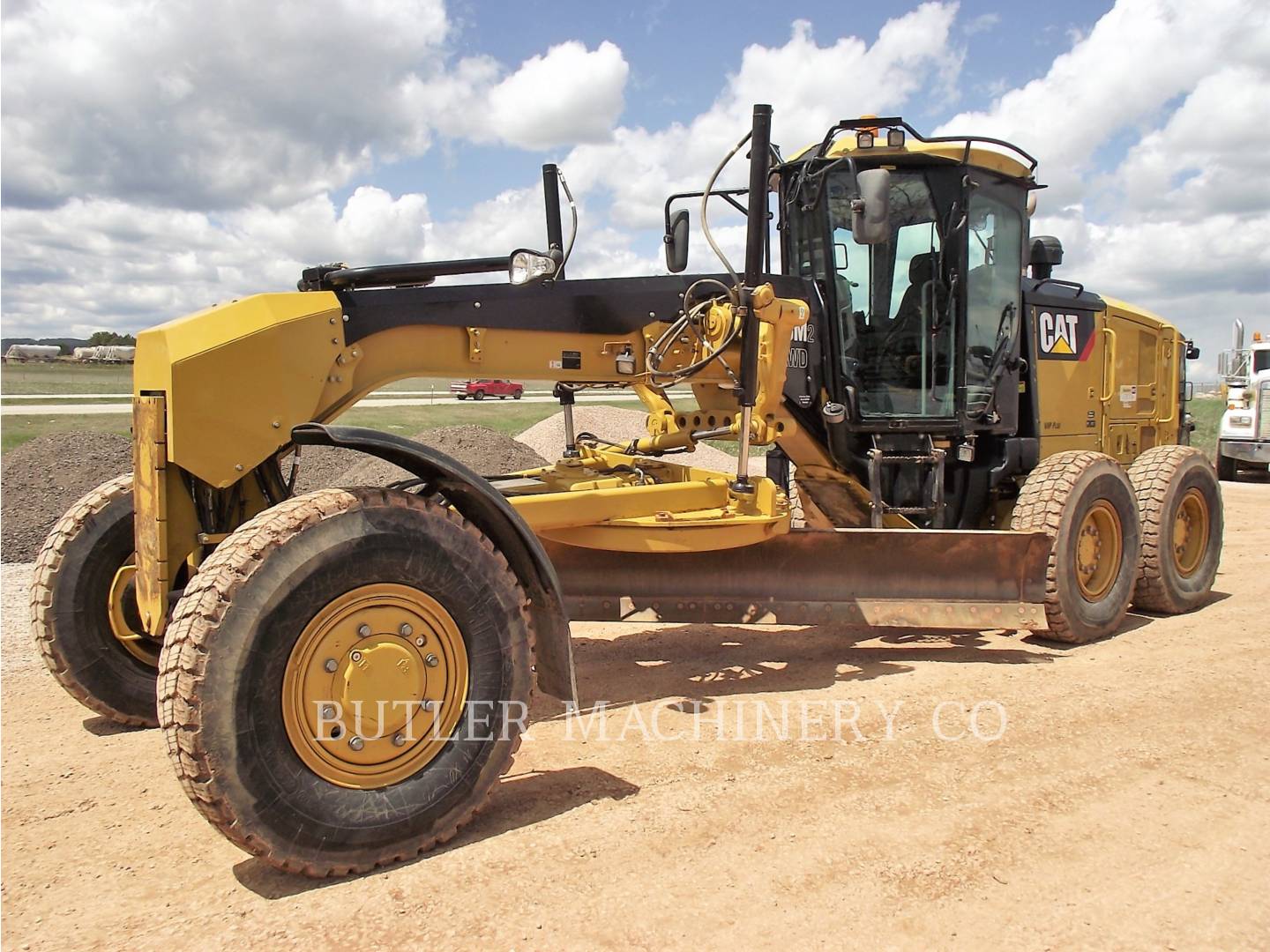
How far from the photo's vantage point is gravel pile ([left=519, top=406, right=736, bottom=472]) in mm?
16281

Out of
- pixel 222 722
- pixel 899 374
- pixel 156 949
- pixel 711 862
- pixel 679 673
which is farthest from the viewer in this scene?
pixel 899 374

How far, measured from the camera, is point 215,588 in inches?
121

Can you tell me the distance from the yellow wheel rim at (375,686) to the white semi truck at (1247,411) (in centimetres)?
1745

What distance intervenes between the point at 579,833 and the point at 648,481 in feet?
8.08

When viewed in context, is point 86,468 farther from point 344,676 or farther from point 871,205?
point 871,205

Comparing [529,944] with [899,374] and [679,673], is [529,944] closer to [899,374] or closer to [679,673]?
[679,673]

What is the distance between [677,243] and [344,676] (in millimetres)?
3196

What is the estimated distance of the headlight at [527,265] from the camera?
182 inches

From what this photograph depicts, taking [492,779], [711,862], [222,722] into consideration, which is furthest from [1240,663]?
[222,722]

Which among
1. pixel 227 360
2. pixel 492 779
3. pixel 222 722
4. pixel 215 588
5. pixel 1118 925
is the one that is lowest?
pixel 1118 925

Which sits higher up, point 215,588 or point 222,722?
point 215,588

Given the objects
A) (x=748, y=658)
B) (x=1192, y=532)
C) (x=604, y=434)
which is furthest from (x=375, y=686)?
(x=604, y=434)

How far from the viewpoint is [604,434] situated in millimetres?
17469

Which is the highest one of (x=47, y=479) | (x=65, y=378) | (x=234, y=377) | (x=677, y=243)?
(x=65, y=378)
